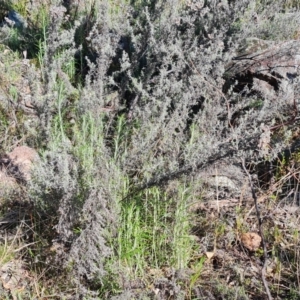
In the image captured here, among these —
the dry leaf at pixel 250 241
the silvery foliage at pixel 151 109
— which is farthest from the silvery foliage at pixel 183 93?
the dry leaf at pixel 250 241

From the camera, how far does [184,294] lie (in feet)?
7.62

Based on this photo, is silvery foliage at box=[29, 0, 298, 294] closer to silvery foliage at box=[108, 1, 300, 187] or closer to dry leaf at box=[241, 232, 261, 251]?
silvery foliage at box=[108, 1, 300, 187]

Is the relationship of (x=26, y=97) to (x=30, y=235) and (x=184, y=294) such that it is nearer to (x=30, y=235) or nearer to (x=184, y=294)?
(x=30, y=235)

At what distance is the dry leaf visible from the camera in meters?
2.68

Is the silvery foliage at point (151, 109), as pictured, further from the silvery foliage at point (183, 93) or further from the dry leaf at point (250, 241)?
the dry leaf at point (250, 241)

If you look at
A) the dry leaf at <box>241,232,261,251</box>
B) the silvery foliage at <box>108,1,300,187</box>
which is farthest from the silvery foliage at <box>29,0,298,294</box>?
→ the dry leaf at <box>241,232,261,251</box>

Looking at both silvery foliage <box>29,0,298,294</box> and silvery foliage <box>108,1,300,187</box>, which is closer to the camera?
silvery foliage <box>29,0,298,294</box>

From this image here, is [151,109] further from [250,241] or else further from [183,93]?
[250,241]

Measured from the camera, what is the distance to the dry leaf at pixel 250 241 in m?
2.68

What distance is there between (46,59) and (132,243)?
134 centimetres

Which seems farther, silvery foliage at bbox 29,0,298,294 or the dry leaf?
the dry leaf

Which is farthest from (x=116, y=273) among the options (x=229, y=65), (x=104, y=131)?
(x=229, y=65)

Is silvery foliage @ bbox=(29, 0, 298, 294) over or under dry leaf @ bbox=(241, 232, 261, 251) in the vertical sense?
over

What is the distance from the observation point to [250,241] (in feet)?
8.84
